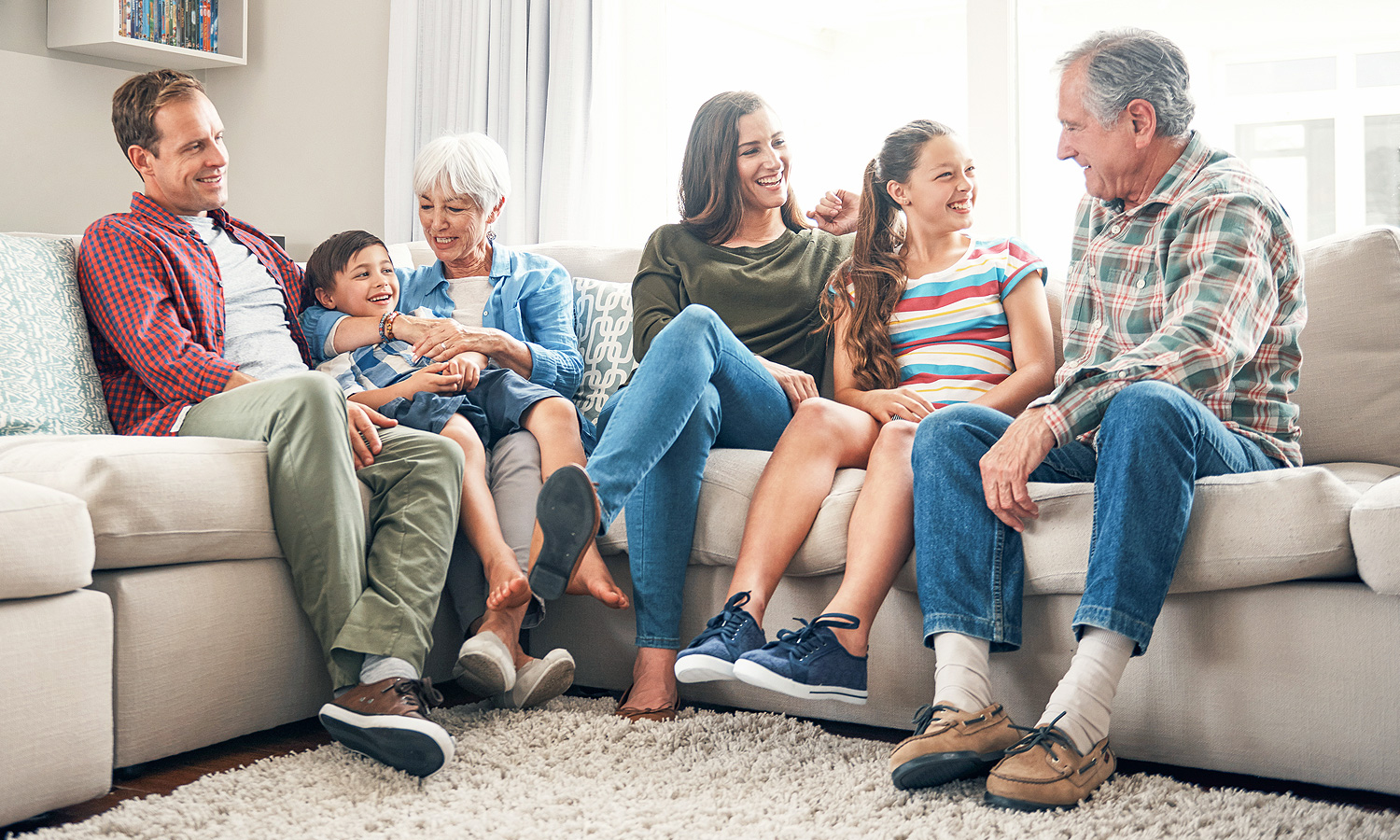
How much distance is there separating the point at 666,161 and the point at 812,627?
2090 millimetres

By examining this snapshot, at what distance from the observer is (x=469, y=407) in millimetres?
1980

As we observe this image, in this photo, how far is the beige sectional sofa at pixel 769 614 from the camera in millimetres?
1250

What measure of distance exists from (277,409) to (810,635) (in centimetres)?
84

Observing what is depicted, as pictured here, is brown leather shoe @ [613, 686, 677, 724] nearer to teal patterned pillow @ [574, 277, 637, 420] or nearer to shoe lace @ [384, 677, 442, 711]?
shoe lace @ [384, 677, 442, 711]

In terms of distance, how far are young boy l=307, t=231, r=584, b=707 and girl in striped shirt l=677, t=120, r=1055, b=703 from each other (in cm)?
36

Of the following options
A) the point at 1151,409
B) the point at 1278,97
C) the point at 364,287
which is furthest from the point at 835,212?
the point at 1278,97

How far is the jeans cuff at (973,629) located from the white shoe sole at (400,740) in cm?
65

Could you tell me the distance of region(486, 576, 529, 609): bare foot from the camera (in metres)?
1.67

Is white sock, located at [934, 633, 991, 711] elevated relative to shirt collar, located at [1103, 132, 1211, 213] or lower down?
lower down

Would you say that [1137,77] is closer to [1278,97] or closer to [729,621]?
[729,621]

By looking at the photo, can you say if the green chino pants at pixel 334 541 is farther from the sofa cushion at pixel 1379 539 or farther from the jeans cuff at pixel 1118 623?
the sofa cushion at pixel 1379 539

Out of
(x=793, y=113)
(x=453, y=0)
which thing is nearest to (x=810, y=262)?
(x=453, y=0)

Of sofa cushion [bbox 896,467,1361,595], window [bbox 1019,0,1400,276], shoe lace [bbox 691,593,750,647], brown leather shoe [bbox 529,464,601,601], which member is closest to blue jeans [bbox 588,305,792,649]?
brown leather shoe [bbox 529,464,601,601]

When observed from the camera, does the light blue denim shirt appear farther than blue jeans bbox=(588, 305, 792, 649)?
Yes
